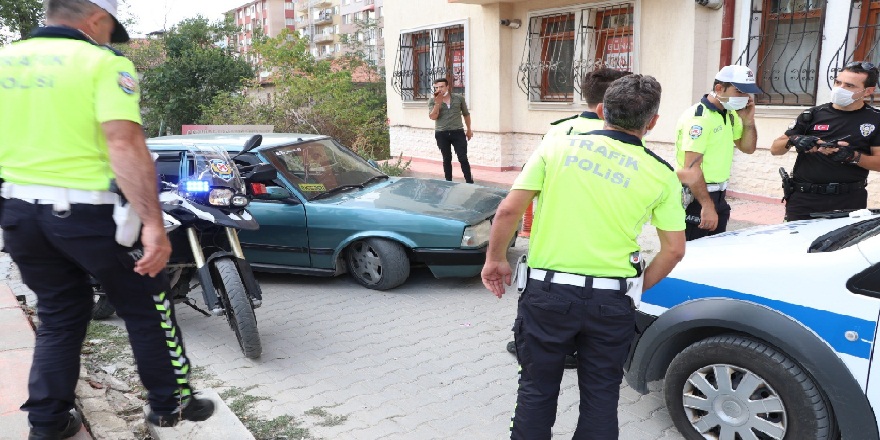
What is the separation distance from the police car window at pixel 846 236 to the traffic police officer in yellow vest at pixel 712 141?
1188mm

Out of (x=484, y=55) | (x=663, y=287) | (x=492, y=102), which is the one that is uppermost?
(x=484, y=55)

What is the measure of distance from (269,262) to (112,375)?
1917mm

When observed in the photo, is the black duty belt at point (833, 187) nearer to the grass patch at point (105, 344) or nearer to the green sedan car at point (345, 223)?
the green sedan car at point (345, 223)

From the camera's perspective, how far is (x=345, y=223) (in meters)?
5.60

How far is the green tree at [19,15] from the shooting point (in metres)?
21.7

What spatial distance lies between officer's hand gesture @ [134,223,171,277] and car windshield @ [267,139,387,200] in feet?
10.9

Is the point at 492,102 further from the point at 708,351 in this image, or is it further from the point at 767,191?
the point at 708,351

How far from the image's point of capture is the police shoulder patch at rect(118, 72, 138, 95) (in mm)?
2346

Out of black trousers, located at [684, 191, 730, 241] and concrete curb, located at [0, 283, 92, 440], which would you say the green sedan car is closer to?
concrete curb, located at [0, 283, 92, 440]

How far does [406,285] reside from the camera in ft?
19.6

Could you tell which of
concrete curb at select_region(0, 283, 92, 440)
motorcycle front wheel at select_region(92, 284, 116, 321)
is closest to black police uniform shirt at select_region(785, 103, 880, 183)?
concrete curb at select_region(0, 283, 92, 440)

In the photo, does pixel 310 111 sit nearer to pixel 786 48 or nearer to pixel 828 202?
pixel 786 48

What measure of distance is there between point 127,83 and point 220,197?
7.20 feet

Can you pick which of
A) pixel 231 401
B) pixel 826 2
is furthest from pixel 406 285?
pixel 826 2
